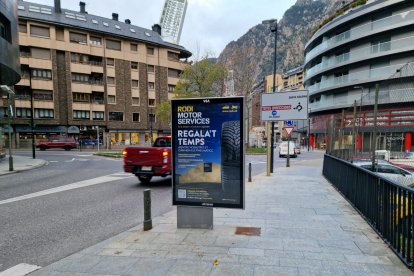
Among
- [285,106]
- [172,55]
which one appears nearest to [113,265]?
[285,106]

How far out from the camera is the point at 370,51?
1380 inches

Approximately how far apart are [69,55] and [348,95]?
41878mm

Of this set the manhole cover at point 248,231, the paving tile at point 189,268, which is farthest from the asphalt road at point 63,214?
the manhole cover at point 248,231

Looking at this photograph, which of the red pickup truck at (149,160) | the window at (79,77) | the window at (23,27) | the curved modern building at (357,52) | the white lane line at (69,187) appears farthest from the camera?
the window at (79,77)

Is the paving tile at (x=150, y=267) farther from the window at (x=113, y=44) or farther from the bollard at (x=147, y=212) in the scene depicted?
the window at (x=113, y=44)

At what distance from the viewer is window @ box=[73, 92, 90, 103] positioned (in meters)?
42.3

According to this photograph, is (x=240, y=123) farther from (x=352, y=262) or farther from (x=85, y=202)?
(x=85, y=202)

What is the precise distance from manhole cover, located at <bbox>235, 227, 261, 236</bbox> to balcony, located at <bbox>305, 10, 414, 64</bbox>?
126 feet

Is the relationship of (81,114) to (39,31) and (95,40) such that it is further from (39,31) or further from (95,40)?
(39,31)

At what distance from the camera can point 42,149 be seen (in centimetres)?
3569

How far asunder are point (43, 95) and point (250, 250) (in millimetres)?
44305

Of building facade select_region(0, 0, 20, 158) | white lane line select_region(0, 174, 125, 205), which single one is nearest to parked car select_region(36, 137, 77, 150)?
building facade select_region(0, 0, 20, 158)

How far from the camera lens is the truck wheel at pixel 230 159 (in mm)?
4738

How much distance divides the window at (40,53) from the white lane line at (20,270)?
143 feet
